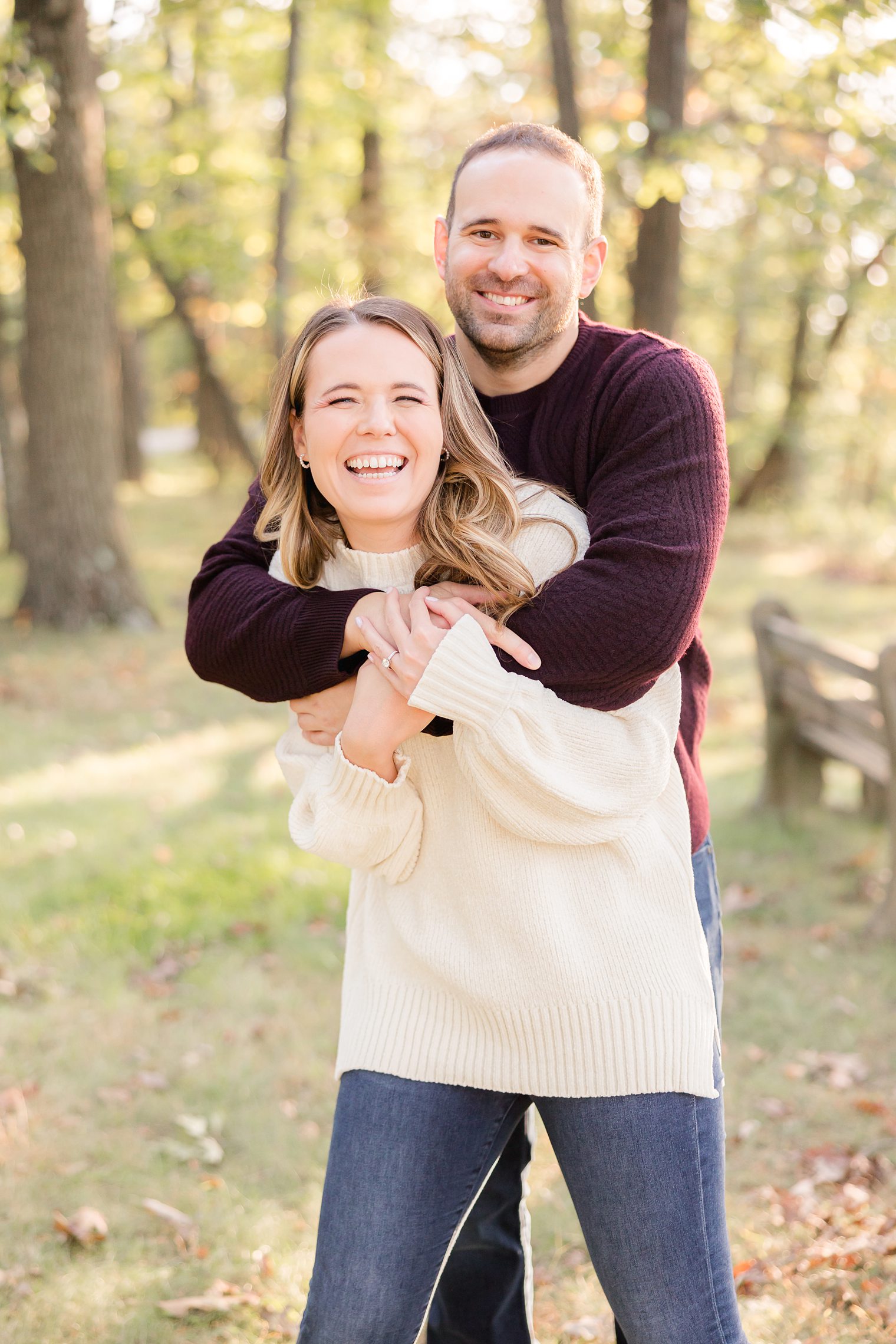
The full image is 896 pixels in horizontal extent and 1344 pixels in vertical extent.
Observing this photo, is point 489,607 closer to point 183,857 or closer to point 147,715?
point 183,857

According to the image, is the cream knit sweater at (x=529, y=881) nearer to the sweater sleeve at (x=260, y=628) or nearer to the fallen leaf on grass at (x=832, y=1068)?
the sweater sleeve at (x=260, y=628)

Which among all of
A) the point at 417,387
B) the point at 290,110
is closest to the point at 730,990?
the point at 417,387

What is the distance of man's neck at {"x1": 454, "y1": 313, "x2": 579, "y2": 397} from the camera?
226cm

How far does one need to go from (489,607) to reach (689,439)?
1.46 feet

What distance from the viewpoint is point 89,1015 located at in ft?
15.5

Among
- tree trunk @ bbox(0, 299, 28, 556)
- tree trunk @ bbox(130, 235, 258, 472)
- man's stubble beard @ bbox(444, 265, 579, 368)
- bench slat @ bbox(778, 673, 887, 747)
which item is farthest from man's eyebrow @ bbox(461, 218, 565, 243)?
tree trunk @ bbox(130, 235, 258, 472)

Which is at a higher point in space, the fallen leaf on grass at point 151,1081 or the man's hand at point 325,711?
the man's hand at point 325,711

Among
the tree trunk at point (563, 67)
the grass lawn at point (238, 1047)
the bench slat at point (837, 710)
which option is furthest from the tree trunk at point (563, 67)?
the grass lawn at point (238, 1047)

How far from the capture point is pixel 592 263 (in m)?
2.39

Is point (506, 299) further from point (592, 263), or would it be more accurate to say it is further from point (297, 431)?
point (297, 431)

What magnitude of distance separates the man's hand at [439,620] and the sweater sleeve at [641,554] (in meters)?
0.03

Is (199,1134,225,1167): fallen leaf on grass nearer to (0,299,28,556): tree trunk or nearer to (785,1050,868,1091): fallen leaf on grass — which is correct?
(785,1050,868,1091): fallen leaf on grass

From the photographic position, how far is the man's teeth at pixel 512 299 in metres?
2.22

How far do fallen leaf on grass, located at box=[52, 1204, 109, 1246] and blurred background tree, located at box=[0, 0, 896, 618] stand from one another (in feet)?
8.85
